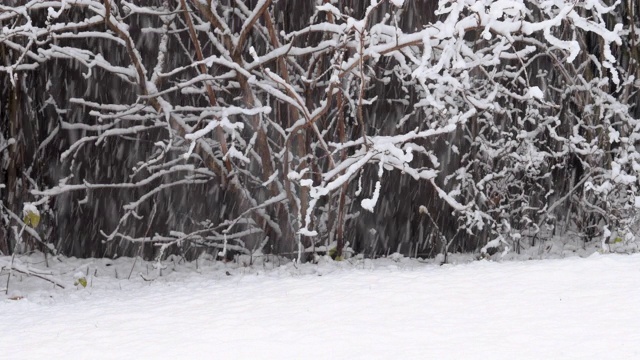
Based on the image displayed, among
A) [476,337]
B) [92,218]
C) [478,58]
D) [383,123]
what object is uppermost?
[478,58]

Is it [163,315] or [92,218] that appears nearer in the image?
[163,315]

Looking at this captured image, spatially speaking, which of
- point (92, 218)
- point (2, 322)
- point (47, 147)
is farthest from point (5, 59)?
point (2, 322)

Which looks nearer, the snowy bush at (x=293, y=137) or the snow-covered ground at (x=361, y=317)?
the snow-covered ground at (x=361, y=317)

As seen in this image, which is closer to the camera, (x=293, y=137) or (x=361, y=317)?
(x=361, y=317)

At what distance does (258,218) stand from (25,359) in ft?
12.0

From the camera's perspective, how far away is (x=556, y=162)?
8.38 m

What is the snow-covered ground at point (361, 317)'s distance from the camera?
11.9 feet

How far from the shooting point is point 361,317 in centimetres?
416

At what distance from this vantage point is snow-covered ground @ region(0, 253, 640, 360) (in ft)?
11.9

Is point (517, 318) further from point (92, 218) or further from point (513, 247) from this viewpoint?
point (92, 218)

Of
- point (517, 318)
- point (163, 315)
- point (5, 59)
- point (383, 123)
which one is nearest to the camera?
point (517, 318)

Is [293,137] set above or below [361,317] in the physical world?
above

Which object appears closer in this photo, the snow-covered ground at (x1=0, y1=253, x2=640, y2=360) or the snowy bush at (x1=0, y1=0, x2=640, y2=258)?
the snow-covered ground at (x1=0, y1=253, x2=640, y2=360)

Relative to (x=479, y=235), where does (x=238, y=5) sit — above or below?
above
